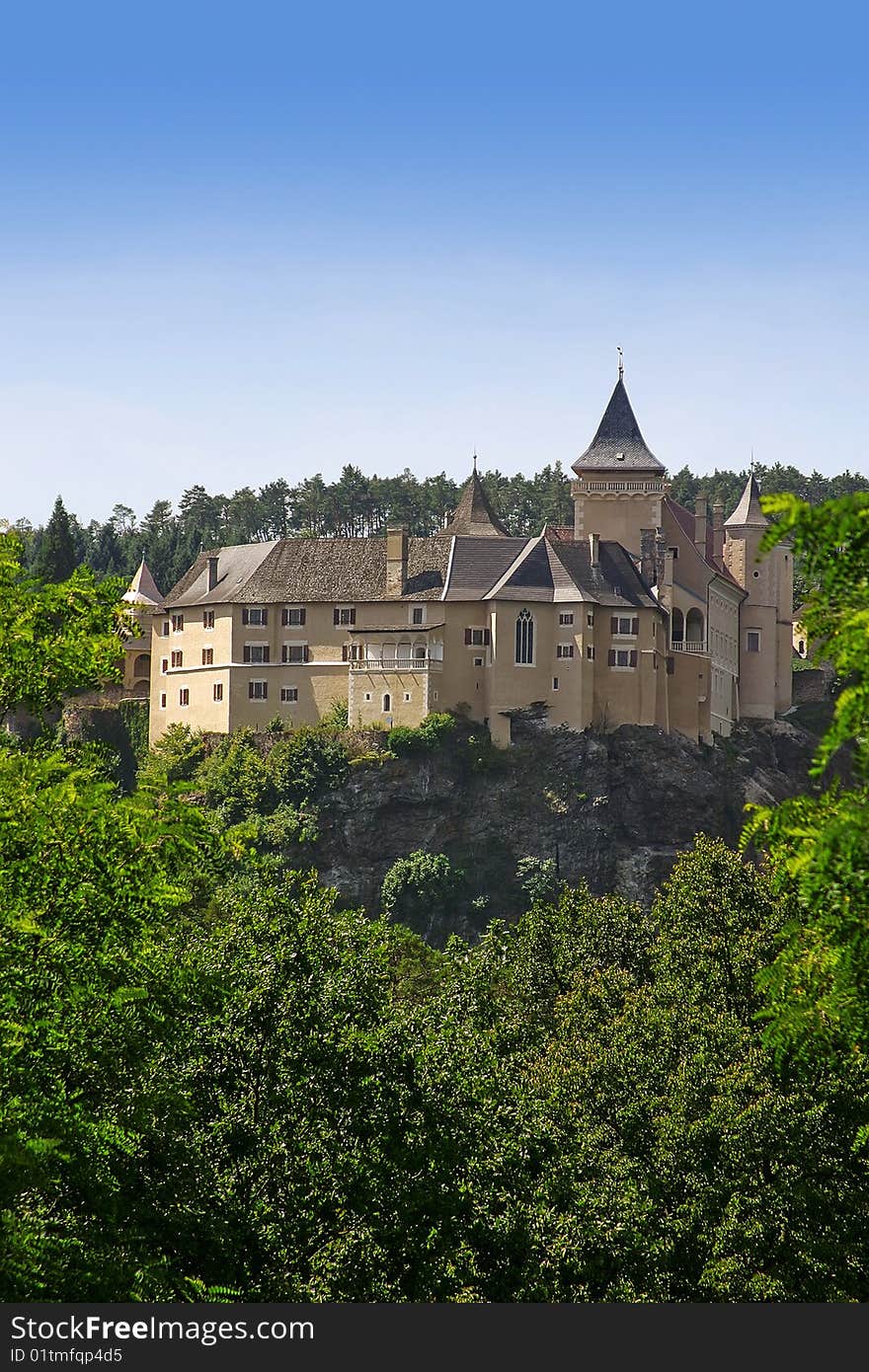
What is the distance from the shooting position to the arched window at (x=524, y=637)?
125 meters

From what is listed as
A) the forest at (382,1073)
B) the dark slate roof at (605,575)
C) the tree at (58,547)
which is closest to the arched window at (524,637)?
the dark slate roof at (605,575)

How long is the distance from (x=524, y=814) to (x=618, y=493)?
25191 millimetres

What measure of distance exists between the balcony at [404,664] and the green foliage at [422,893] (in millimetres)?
12221

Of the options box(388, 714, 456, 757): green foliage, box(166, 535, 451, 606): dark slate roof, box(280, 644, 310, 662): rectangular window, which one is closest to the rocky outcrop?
box(388, 714, 456, 757): green foliage

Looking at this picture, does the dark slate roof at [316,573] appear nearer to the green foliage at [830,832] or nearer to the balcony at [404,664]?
the balcony at [404,664]

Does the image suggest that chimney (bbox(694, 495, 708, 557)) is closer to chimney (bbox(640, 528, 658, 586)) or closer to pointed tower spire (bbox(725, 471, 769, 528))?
pointed tower spire (bbox(725, 471, 769, 528))

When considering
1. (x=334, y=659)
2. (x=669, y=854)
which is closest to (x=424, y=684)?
(x=334, y=659)

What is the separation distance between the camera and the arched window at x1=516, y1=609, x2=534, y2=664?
125 metres

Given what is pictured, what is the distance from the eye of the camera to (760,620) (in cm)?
14138

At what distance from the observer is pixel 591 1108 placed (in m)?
44.3

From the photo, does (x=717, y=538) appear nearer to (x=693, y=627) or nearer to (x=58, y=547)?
(x=693, y=627)

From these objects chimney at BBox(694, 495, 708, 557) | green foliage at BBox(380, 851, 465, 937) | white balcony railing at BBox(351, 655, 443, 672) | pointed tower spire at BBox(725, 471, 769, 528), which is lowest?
green foliage at BBox(380, 851, 465, 937)

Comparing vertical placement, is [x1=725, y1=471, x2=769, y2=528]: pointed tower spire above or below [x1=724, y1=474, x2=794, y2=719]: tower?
above

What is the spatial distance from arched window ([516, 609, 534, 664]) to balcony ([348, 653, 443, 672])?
182 inches
